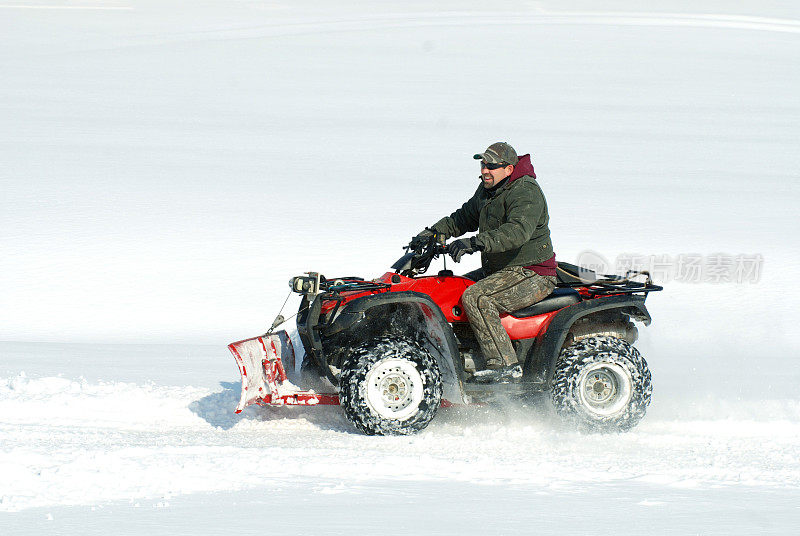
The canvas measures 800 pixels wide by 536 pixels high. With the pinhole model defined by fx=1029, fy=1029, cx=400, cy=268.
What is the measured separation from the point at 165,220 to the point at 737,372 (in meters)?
7.94

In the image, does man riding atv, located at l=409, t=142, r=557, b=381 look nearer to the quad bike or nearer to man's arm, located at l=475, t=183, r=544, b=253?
man's arm, located at l=475, t=183, r=544, b=253

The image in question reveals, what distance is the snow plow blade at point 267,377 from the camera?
599 cm

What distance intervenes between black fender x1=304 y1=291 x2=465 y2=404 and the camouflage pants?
0.61 ft

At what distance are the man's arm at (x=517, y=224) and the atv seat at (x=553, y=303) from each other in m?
0.41

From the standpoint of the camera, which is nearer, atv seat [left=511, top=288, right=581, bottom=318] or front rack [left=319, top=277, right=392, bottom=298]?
front rack [left=319, top=277, right=392, bottom=298]

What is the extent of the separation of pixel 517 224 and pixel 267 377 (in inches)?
69.5

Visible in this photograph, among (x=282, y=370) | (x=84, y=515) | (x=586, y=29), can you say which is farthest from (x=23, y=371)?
(x=586, y=29)

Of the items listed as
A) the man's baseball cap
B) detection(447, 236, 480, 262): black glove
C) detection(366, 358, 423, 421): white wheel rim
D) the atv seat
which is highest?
the man's baseball cap

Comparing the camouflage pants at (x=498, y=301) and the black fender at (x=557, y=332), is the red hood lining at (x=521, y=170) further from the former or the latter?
the black fender at (x=557, y=332)

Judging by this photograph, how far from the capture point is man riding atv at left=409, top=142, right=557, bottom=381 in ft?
20.2

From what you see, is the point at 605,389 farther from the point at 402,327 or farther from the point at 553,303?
the point at 402,327

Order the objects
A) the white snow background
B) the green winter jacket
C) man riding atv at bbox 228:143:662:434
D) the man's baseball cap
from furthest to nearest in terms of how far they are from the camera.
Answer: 1. the man's baseball cap
2. the green winter jacket
3. man riding atv at bbox 228:143:662:434
4. the white snow background

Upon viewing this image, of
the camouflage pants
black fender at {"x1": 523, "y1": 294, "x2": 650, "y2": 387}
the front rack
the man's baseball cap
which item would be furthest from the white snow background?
the man's baseball cap

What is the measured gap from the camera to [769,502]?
4703mm
